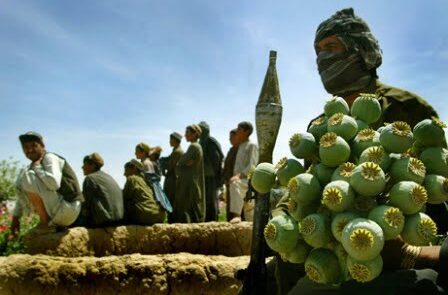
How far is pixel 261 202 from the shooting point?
8.12ft

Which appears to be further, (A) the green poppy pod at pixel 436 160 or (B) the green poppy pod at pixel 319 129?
(B) the green poppy pod at pixel 319 129

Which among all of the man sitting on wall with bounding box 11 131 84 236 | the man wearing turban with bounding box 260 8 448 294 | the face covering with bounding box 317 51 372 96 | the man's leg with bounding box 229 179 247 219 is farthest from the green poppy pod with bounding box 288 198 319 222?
the man's leg with bounding box 229 179 247 219

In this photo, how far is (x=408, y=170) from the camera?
141 cm

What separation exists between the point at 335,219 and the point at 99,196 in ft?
18.6

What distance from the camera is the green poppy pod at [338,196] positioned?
1347 millimetres

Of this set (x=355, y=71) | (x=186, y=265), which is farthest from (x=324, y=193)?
(x=186, y=265)

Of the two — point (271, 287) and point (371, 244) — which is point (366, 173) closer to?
point (371, 244)

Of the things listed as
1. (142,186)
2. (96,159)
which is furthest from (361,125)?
(96,159)

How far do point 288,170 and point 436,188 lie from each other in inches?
16.9

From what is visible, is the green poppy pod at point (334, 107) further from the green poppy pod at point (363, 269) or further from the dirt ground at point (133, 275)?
the dirt ground at point (133, 275)

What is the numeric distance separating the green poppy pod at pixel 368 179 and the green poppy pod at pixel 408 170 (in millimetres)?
86

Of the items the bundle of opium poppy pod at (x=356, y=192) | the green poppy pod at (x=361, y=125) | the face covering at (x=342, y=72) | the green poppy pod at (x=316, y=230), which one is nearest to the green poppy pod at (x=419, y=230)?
the bundle of opium poppy pod at (x=356, y=192)

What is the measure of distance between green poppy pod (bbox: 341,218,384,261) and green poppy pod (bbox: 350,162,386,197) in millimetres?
94

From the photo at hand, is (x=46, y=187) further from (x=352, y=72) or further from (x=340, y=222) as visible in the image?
(x=340, y=222)
